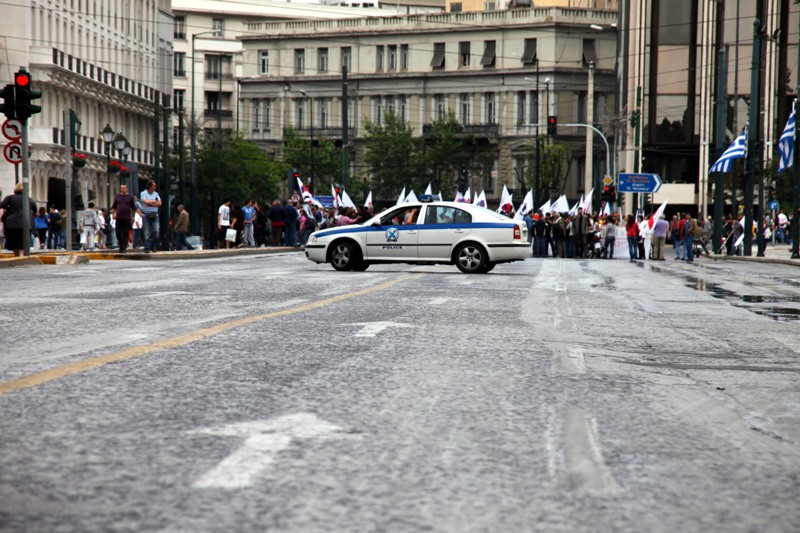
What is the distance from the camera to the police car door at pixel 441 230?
92.2 ft

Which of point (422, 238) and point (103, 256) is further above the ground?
point (422, 238)

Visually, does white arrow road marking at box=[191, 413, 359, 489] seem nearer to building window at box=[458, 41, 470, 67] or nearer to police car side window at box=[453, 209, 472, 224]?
police car side window at box=[453, 209, 472, 224]

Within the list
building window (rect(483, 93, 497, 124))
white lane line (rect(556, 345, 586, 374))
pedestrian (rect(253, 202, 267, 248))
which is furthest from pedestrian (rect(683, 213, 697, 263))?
building window (rect(483, 93, 497, 124))

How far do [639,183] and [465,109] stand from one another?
59.9 metres

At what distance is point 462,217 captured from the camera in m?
28.2

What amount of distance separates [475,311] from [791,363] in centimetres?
495

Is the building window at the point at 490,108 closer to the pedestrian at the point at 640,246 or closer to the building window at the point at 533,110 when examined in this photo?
the building window at the point at 533,110

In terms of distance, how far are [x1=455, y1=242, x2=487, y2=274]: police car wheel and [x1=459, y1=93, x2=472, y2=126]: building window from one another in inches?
3584

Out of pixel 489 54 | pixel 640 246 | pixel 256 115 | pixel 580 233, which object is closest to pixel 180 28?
pixel 256 115

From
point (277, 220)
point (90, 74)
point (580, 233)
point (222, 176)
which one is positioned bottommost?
point (580, 233)

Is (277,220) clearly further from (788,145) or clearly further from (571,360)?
(571,360)

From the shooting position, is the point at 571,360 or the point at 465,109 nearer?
the point at 571,360

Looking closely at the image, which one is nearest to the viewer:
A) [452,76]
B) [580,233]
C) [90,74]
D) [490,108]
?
[580,233]

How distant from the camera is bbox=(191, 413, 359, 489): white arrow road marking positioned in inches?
191
